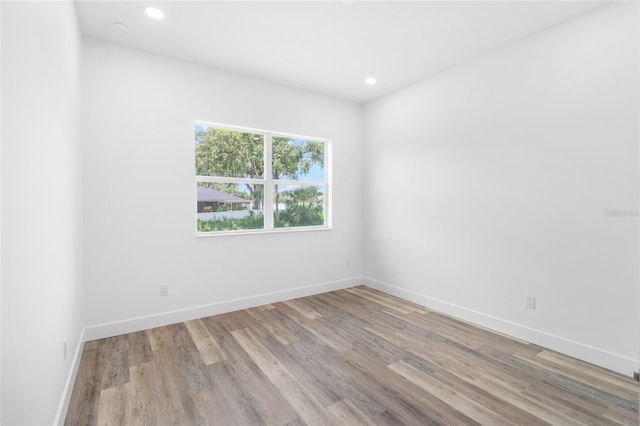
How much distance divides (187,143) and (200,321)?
1909mm

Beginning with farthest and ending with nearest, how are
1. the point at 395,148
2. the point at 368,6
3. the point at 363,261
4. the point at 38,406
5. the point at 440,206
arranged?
the point at 363,261, the point at 395,148, the point at 440,206, the point at 368,6, the point at 38,406

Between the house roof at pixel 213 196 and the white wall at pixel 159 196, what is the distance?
176 mm

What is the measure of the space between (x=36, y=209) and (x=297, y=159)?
3.10 meters

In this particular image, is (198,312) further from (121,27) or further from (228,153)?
(121,27)

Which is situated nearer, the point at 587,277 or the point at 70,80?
the point at 70,80

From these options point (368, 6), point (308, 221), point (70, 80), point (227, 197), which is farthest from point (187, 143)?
point (368, 6)

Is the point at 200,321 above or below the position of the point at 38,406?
below

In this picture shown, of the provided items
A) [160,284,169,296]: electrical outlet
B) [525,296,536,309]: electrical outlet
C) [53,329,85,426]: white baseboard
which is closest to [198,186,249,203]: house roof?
[160,284,169,296]: electrical outlet

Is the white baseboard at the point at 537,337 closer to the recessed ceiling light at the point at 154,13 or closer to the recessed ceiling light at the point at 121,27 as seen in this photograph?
the recessed ceiling light at the point at 154,13

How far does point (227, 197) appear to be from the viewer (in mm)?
3627

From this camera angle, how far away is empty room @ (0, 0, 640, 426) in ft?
5.78

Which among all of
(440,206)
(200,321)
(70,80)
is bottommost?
(200,321)

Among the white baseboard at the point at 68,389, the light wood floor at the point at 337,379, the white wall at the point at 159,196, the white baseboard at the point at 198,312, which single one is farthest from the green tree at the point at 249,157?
the white baseboard at the point at 68,389

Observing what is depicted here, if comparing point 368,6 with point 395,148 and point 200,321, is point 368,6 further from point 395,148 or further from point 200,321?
point 200,321
